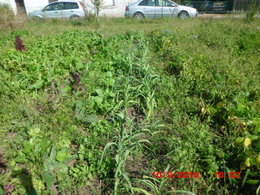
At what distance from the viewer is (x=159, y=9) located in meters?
12.8

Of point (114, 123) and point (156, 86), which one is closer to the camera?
point (114, 123)

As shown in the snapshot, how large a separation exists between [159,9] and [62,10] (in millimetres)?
6716

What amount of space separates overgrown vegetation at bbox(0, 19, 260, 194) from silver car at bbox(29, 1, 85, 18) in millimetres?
9592

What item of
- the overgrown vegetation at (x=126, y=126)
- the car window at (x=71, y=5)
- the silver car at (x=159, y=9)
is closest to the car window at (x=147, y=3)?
the silver car at (x=159, y=9)

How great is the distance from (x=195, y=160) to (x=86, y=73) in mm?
2704

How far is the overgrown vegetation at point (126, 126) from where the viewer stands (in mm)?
1894

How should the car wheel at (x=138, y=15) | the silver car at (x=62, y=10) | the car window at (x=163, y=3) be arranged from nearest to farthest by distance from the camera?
the car window at (x=163, y=3) < the silver car at (x=62, y=10) < the car wheel at (x=138, y=15)

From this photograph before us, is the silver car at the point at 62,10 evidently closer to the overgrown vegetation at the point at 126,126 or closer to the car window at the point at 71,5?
the car window at the point at 71,5

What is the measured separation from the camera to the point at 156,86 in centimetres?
348

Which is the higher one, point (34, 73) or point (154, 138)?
point (34, 73)

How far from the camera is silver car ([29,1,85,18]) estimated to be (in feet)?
42.1

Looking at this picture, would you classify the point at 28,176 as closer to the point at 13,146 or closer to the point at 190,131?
the point at 13,146

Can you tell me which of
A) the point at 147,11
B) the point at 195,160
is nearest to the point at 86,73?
the point at 195,160

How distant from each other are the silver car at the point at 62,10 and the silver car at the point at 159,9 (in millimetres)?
3558
